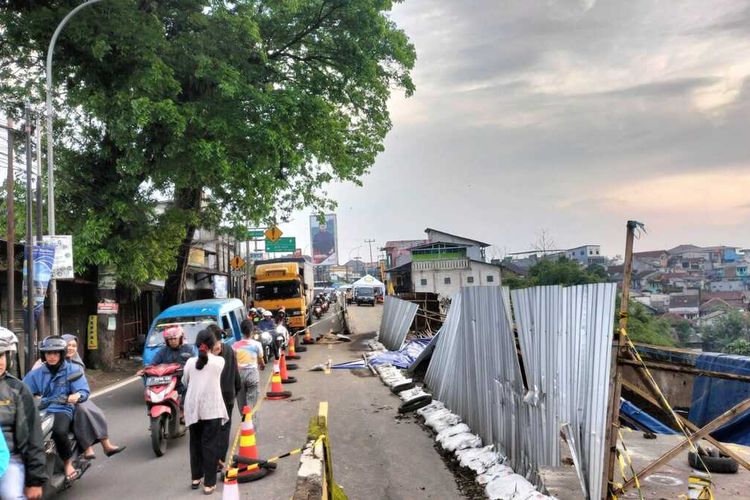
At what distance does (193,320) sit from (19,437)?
8520 millimetres

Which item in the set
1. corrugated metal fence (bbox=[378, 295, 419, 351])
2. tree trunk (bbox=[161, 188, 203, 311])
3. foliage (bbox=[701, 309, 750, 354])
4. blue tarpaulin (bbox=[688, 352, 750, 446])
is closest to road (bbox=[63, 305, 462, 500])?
blue tarpaulin (bbox=[688, 352, 750, 446])

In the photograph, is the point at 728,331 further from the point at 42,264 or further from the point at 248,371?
the point at 42,264

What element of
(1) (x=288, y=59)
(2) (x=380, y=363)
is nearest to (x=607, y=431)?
(2) (x=380, y=363)

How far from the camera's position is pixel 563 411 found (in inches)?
212

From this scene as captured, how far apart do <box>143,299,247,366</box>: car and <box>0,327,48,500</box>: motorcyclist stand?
7337 millimetres

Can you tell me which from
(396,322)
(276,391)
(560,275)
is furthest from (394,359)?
(560,275)

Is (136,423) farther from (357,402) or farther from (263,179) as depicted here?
(263,179)

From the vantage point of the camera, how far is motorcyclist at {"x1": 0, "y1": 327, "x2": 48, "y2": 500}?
145 inches

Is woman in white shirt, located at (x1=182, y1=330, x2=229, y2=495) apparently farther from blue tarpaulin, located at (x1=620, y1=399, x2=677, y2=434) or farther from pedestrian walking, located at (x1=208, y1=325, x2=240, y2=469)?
blue tarpaulin, located at (x1=620, y1=399, x2=677, y2=434)

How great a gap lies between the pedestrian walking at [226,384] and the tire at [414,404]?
466cm

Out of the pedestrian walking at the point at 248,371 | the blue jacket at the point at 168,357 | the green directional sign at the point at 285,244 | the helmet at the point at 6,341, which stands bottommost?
the pedestrian walking at the point at 248,371

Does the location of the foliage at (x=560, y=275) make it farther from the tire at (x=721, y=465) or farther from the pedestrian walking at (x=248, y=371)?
the tire at (x=721, y=465)

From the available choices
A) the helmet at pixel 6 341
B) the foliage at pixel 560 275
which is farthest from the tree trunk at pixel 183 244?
the foliage at pixel 560 275

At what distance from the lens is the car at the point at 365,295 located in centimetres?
6195
